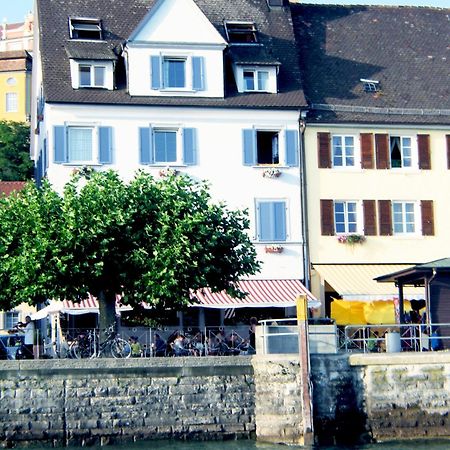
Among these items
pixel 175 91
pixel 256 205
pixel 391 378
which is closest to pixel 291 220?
pixel 256 205

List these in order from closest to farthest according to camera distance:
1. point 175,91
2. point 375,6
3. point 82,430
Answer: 1. point 82,430
2. point 175,91
3. point 375,6

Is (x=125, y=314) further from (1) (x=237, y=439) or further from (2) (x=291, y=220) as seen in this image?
(1) (x=237, y=439)

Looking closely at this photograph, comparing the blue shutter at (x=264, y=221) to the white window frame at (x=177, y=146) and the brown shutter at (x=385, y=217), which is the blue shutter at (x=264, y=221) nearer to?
the white window frame at (x=177, y=146)

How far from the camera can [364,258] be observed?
162ft

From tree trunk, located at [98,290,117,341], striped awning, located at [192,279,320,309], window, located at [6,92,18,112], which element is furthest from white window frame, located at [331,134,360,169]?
window, located at [6,92,18,112]

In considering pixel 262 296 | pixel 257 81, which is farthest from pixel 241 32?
pixel 262 296

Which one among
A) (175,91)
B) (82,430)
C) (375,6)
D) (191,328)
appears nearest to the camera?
(82,430)

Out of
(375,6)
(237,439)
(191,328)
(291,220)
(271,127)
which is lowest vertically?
(237,439)

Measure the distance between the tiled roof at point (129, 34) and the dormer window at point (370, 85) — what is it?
3.06 m

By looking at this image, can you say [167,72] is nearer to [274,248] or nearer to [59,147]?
[59,147]

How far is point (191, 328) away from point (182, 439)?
8120 millimetres

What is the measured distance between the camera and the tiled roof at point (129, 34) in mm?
48062

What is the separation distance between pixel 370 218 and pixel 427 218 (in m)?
2.38

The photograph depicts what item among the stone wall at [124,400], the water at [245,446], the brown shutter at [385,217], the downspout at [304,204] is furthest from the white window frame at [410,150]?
the water at [245,446]
